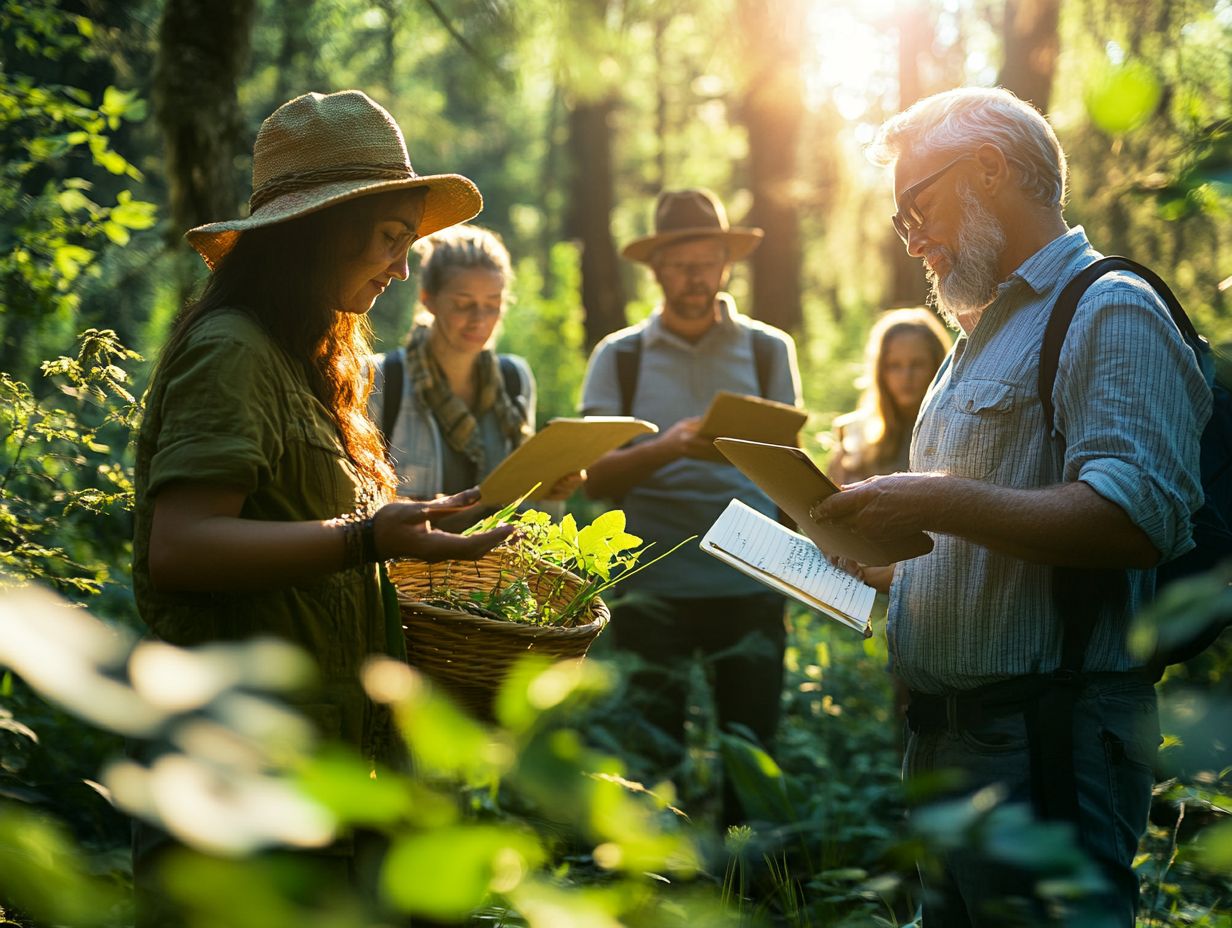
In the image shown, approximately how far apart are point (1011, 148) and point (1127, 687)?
1.10 metres

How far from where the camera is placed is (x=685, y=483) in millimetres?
4465

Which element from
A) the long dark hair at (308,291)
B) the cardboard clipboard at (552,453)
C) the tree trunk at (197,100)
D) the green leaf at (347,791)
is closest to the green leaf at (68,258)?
the tree trunk at (197,100)

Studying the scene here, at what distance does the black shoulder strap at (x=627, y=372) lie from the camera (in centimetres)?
465

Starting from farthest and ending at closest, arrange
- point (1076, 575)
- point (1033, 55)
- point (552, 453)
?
1. point (1033, 55)
2. point (552, 453)
3. point (1076, 575)

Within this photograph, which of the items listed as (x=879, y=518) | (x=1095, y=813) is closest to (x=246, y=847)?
(x=879, y=518)

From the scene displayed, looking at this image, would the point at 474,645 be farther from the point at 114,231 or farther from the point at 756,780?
the point at 114,231

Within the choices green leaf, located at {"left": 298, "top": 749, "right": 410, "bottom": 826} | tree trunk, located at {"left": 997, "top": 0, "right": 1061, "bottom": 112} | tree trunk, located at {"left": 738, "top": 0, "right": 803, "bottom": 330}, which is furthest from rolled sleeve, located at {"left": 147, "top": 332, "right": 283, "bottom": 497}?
tree trunk, located at {"left": 738, "top": 0, "right": 803, "bottom": 330}

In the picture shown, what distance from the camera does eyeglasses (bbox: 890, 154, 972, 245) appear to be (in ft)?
7.54

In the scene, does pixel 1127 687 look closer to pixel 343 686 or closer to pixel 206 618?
pixel 343 686

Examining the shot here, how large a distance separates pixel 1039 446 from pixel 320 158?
1.53 meters

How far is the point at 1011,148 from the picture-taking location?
7.36ft

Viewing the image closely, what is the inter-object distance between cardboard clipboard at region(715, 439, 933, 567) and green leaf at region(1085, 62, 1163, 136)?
138 cm

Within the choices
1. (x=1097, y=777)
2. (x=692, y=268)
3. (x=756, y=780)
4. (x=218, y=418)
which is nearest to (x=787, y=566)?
(x=1097, y=777)

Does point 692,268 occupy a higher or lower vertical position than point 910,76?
lower
